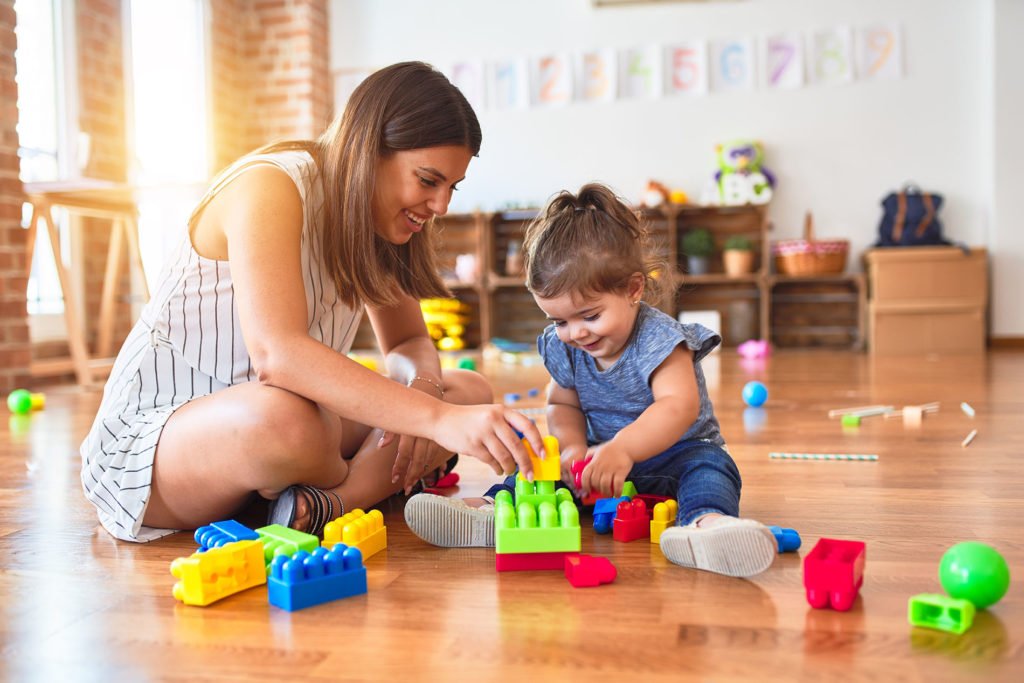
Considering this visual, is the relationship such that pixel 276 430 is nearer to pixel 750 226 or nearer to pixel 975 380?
pixel 975 380

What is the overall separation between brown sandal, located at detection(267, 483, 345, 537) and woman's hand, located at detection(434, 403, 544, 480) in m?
0.25

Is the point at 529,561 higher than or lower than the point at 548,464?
lower

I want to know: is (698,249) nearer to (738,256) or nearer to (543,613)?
(738,256)

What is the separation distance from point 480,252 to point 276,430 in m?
4.22

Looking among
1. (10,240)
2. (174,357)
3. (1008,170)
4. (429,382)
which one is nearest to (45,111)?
(10,240)

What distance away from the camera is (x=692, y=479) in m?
1.26

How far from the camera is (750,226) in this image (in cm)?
529

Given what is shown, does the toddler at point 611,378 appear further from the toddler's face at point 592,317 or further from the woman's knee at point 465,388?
the woman's knee at point 465,388

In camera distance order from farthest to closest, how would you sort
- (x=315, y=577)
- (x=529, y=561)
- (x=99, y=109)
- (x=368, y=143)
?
1. (x=99, y=109)
2. (x=368, y=143)
3. (x=529, y=561)
4. (x=315, y=577)

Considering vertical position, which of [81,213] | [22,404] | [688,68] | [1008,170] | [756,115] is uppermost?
[688,68]

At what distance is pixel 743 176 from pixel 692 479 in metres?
4.09

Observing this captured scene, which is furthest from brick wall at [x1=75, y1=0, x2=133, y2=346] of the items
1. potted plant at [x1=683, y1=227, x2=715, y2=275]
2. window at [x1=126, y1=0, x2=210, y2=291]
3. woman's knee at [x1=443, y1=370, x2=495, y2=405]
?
potted plant at [x1=683, y1=227, x2=715, y2=275]

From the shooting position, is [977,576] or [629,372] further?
[629,372]

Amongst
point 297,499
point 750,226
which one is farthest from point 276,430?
point 750,226
